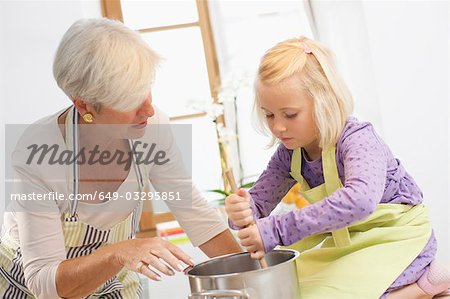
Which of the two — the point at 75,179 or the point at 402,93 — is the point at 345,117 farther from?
the point at 402,93

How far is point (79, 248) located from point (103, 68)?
1.66 feet

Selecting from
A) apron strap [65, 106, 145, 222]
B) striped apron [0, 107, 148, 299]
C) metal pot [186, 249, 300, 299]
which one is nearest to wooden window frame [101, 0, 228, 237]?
striped apron [0, 107, 148, 299]

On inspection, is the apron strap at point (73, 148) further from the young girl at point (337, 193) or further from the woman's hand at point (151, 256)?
the young girl at point (337, 193)

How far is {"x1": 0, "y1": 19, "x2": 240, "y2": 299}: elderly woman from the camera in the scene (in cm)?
157

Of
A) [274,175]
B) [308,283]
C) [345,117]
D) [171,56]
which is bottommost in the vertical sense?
[308,283]

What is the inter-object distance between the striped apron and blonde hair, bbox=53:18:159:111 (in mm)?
168

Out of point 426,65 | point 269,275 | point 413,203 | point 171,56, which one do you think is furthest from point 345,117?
point 171,56

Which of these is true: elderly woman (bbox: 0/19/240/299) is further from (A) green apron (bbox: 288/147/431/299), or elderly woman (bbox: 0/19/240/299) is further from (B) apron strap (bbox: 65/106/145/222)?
(A) green apron (bbox: 288/147/431/299)

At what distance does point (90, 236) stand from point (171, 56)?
2097 millimetres

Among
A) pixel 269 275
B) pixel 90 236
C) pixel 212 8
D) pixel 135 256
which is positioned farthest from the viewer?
pixel 212 8

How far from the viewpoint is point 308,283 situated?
139 centimetres

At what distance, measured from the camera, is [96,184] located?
1.80 meters

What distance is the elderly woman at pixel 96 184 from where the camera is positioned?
1.57 meters

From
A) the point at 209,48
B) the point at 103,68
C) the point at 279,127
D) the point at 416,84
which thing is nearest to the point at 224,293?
the point at 279,127
